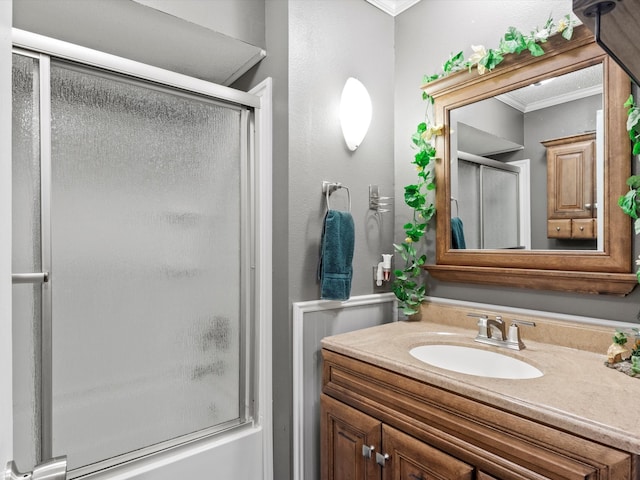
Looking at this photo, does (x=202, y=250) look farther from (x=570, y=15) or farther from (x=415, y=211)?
(x=570, y=15)

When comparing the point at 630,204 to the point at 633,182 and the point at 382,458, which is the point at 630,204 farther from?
the point at 382,458

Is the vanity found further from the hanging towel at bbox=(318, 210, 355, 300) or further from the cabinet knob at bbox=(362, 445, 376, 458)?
the hanging towel at bbox=(318, 210, 355, 300)

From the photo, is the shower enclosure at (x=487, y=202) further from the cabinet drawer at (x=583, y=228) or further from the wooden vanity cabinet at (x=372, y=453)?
the wooden vanity cabinet at (x=372, y=453)

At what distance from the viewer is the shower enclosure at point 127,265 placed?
114 centimetres

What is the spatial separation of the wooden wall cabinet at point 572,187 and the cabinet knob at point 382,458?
98cm

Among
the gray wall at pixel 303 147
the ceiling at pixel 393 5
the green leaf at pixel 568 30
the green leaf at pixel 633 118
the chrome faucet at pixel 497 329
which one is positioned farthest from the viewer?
the ceiling at pixel 393 5

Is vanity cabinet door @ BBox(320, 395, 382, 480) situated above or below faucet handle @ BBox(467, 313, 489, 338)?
below

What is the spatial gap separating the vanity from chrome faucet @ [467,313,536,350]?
0.14 ft

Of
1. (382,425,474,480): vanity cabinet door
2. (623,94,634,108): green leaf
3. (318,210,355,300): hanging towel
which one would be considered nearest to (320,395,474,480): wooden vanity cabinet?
(382,425,474,480): vanity cabinet door

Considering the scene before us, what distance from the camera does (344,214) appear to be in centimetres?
158

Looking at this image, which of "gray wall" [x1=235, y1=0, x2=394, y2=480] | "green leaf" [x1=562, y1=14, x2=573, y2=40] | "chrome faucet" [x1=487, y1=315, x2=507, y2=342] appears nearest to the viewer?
"green leaf" [x1=562, y1=14, x2=573, y2=40]

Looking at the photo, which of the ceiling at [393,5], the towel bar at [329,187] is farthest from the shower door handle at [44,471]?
the ceiling at [393,5]

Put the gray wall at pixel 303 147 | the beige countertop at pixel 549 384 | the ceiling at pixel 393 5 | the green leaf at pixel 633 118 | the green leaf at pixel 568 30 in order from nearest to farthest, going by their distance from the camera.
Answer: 1. the beige countertop at pixel 549 384
2. the green leaf at pixel 633 118
3. the green leaf at pixel 568 30
4. the gray wall at pixel 303 147
5. the ceiling at pixel 393 5

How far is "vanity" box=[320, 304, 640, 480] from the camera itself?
2.64ft
